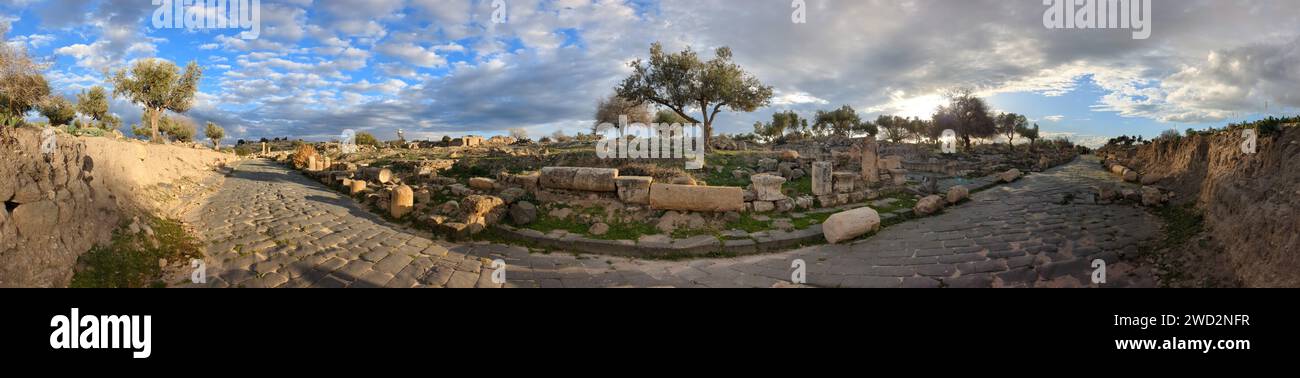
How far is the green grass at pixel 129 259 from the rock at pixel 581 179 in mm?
6001

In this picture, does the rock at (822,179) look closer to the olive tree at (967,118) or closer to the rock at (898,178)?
the rock at (898,178)

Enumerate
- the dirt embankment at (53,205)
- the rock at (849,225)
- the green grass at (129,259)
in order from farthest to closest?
the rock at (849,225)
the green grass at (129,259)
the dirt embankment at (53,205)

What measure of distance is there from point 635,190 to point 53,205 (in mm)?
7833

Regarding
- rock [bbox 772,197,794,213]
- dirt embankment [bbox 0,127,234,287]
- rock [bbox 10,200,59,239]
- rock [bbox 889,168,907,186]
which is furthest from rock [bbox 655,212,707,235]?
rock [bbox 889,168,907,186]

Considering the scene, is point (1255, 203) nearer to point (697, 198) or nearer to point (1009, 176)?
point (697, 198)

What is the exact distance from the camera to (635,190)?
992cm

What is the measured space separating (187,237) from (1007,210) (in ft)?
45.1

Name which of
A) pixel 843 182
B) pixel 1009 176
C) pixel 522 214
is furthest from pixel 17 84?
pixel 1009 176

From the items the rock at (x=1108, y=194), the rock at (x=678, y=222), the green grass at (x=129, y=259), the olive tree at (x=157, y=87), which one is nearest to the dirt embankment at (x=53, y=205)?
the green grass at (x=129, y=259)

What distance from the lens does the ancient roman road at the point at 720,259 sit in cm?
554

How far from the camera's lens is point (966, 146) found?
3681 cm

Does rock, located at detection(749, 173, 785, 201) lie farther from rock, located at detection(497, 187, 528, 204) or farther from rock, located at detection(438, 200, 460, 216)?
rock, located at detection(438, 200, 460, 216)

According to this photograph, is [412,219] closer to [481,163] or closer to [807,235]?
[807,235]
